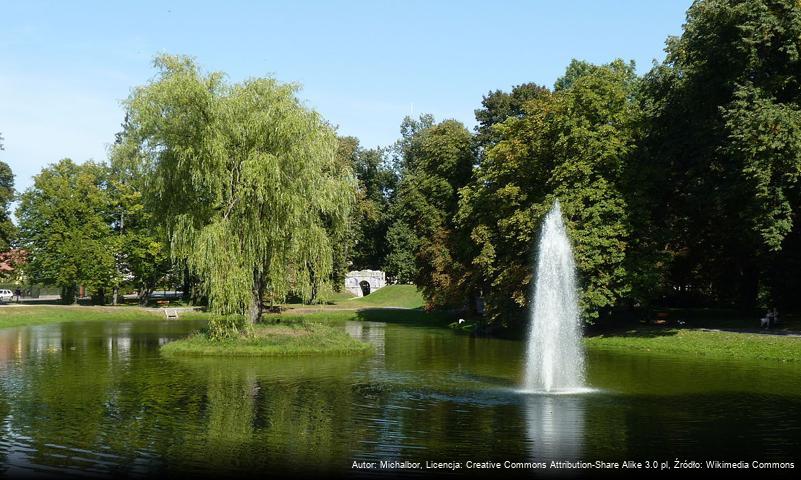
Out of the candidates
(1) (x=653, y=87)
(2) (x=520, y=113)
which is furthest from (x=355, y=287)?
(1) (x=653, y=87)

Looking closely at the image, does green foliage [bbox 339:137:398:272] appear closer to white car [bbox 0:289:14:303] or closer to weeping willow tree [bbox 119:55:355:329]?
white car [bbox 0:289:14:303]

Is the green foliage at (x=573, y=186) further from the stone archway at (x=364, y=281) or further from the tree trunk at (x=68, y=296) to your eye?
the stone archway at (x=364, y=281)

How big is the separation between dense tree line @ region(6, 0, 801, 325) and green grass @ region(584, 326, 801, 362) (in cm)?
217

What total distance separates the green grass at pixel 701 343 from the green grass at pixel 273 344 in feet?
51.8

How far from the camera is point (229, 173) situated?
34.9 metres

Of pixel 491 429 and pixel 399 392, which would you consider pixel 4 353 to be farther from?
pixel 491 429

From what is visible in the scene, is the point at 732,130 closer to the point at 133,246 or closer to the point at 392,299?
the point at 392,299

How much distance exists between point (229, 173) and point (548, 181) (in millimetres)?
21640

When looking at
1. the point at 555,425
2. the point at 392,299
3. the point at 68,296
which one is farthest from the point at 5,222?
the point at 555,425

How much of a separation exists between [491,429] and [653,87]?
3799cm

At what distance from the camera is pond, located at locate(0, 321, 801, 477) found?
1552 cm

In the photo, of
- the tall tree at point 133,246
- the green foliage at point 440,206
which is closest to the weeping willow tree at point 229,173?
the green foliage at point 440,206

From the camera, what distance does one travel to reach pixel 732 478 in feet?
45.7

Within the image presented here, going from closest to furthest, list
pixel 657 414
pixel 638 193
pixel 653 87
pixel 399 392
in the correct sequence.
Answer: pixel 657 414 → pixel 399 392 → pixel 638 193 → pixel 653 87
